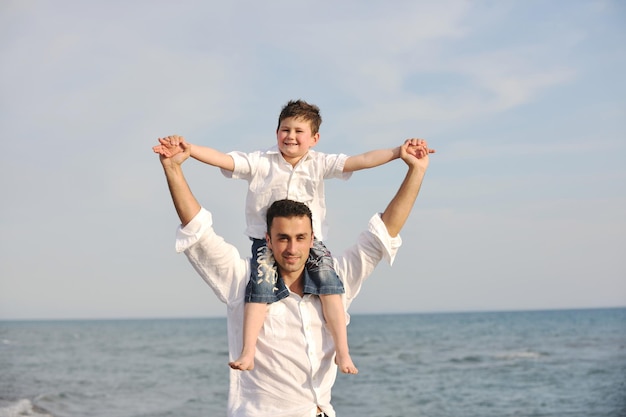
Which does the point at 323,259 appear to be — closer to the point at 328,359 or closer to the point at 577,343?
the point at 328,359

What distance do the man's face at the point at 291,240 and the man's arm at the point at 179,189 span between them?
0.42 m

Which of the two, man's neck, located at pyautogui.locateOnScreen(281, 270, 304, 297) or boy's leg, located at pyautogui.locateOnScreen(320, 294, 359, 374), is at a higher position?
man's neck, located at pyautogui.locateOnScreen(281, 270, 304, 297)

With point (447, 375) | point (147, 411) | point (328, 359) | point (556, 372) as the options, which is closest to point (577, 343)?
point (556, 372)

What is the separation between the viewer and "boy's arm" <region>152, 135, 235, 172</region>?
3771 millimetres

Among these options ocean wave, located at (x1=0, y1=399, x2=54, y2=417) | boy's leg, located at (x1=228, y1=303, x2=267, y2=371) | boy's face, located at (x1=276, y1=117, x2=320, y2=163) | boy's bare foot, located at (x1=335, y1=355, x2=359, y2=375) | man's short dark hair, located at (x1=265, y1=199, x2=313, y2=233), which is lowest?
ocean wave, located at (x1=0, y1=399, x2=54, y2=417)

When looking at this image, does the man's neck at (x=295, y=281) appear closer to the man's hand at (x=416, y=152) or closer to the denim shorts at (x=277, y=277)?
the denim shorts at (x=277, y=277)

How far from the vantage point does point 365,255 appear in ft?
13.7

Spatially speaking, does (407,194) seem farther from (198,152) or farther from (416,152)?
(198,152)

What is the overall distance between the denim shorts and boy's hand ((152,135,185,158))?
0.68m

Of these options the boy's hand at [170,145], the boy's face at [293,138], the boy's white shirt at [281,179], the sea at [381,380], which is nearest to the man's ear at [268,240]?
the boy's white shirt at [281,179]

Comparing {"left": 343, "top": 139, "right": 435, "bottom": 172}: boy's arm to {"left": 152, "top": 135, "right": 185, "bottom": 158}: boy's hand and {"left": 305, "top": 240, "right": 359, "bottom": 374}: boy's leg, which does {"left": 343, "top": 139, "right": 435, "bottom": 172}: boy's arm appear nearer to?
{"left": 305, "top": 240, "right": 359, "bottom": 374}: boy's leg

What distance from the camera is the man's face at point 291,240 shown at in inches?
154

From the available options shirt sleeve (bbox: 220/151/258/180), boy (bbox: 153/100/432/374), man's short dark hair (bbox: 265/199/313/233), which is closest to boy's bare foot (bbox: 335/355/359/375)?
boy (bbox: 153/100/432/374)

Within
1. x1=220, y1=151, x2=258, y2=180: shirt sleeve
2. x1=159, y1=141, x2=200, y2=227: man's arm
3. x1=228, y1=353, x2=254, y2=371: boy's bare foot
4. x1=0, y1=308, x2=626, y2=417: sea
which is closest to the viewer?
x1=159, y1=141, x2=200, y2=227: man's arm
